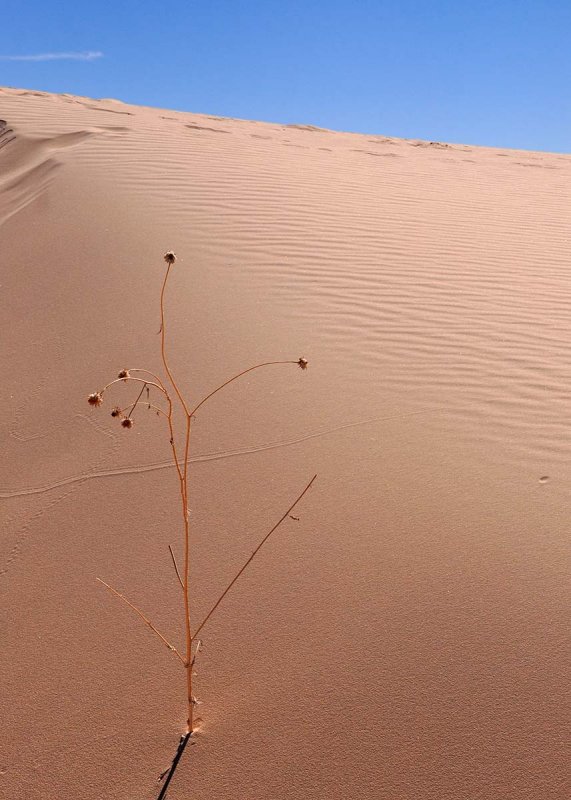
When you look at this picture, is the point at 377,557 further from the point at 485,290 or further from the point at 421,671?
the point at 485,290

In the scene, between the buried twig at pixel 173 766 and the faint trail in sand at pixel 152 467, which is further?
the faint trail in sand at pixel 152 467

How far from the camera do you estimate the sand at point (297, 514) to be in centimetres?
177

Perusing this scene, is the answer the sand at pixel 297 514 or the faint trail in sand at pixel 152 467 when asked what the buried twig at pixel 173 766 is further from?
the faint trail in sand at pixel 152 467

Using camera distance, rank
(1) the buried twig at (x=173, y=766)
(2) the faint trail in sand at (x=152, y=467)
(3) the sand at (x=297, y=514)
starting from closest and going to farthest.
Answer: (1) the buried twig at (x=173, y=766) < (3) the sand at (x=297, y=514) < (2) the faint trail in sand at (x=152, y=467)

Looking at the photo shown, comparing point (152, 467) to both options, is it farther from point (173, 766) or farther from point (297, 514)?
point (173, 766)

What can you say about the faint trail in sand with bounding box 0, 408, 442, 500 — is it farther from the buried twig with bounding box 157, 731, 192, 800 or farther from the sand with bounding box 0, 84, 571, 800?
the buried twig with bounding box 157, 731, 192, 800

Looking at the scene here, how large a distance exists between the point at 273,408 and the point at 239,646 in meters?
1.52

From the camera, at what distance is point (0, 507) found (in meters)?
2.84

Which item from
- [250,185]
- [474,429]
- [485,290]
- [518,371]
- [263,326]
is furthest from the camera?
[250,185]

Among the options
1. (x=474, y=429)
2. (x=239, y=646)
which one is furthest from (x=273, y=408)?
(x=239, y=646)

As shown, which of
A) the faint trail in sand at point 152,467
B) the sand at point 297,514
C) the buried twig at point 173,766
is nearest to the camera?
the buried twig at point 173,766

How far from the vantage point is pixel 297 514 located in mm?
2637

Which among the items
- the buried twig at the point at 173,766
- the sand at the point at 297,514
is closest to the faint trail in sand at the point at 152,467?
the sand at the point at 297,514

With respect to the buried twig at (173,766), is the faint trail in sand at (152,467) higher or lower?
higher
